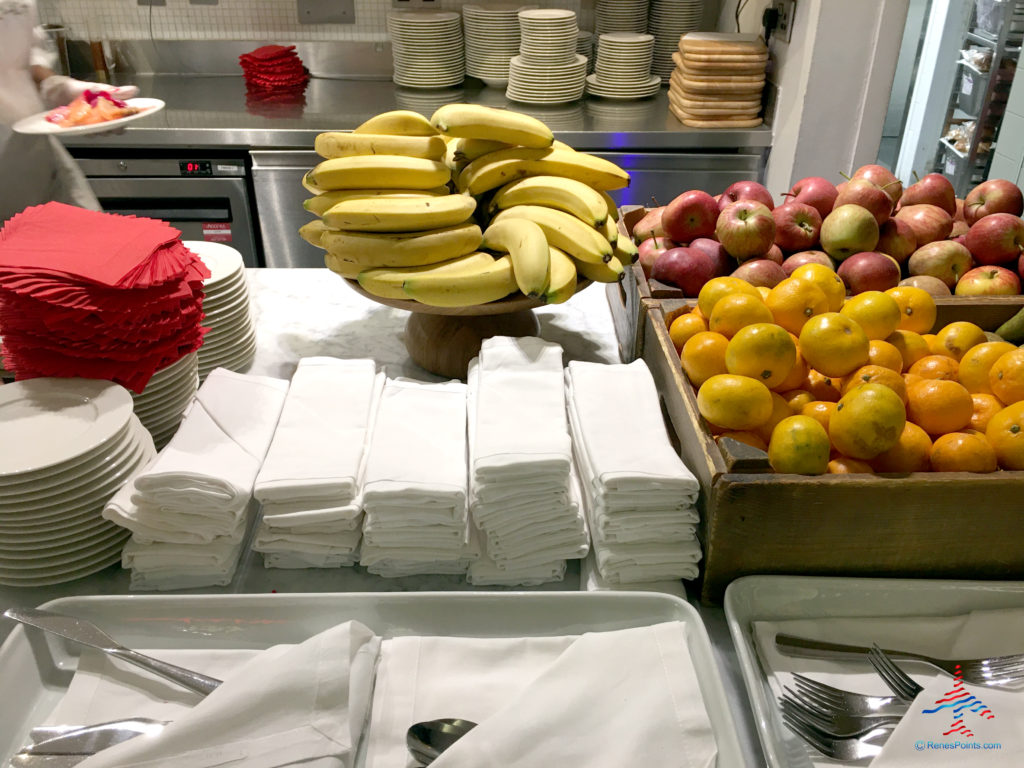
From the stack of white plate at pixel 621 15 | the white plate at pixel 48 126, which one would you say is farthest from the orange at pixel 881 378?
the stack of white plate at pixel 621 15

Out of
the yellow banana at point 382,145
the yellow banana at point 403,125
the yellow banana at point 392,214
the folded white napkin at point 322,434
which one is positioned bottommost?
the folded white napkin at point 322,434

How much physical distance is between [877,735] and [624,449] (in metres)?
0.35

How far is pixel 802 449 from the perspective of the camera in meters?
0.80

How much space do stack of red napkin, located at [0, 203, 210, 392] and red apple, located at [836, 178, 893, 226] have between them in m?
1.00

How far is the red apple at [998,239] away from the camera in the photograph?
4.07ft

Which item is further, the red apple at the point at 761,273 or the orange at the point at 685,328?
the red apple at the point at 761,273

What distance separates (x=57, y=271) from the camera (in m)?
0.91

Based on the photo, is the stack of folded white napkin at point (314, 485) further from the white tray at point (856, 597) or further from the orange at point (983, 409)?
the orange at point (983, 409)

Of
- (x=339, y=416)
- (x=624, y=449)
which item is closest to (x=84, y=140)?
(x=339, y=416)

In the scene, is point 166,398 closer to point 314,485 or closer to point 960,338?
point 314,485

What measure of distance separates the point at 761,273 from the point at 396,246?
53cm

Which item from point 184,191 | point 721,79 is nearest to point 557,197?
point 721,79

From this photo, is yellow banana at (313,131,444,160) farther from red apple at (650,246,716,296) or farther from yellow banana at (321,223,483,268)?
red apple at (650,246,716,296)

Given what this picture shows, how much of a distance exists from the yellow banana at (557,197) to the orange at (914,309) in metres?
0.44
